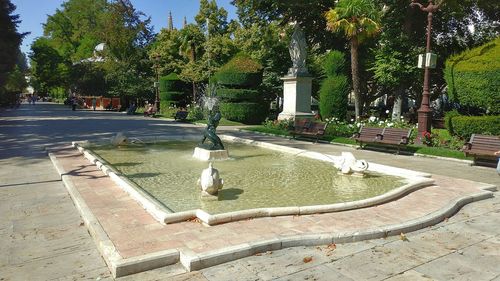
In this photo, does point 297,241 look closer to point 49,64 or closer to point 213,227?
point 213,227

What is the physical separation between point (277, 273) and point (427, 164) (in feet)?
29.8

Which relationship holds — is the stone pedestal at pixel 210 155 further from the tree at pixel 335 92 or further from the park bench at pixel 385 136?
the tree at pixel 335 92

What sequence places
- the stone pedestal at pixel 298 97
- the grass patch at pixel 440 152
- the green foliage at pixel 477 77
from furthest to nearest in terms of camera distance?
the stone pedestal at pixel 298 97 → the green foliage at pixel 477 77 → the grass patch at pixel 440 152

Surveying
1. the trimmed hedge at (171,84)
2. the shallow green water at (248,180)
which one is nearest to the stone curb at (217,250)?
the shallow green water at (248,180)

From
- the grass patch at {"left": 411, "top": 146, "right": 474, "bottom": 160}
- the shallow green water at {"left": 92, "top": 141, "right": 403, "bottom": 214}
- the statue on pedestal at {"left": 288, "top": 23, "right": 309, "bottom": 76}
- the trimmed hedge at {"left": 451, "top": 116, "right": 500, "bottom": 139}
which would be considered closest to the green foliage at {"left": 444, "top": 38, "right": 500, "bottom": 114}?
the trimmed hedge at {"left": 451, "top": 116, "right": 500, "bottom": 139}

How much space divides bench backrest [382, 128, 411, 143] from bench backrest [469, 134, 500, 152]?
217cm

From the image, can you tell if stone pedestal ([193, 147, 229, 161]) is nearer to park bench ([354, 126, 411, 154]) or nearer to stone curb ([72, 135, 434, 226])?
stone curb ([72, 135, 434, 226])

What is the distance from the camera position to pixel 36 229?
5.78 meters

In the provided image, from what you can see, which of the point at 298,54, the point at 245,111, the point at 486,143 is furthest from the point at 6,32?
the point at 486,143

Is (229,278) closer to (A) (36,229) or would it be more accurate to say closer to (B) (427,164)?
(A) (36,229)

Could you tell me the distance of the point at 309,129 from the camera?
690 inches

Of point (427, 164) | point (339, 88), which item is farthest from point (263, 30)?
point (427, 164)

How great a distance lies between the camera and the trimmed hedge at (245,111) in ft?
91.2

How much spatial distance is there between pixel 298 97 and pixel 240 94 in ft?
22.6
